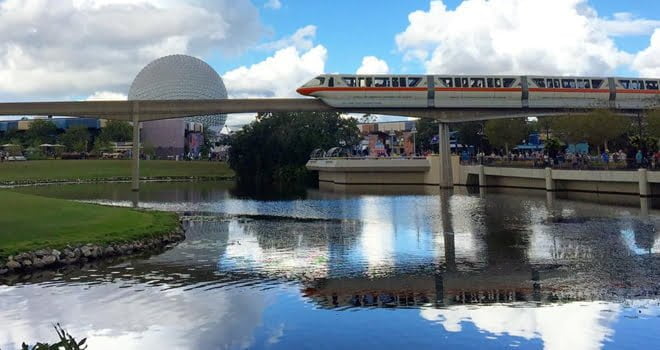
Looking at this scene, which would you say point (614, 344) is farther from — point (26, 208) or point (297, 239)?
point (26, 208)

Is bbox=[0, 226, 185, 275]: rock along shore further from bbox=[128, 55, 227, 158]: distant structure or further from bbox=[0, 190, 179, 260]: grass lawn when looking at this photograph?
bbox=[128, 55, 227, 158]: distant structure

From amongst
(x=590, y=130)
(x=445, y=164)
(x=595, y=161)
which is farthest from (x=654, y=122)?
(x=445, y=164)

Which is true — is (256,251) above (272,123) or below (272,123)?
below

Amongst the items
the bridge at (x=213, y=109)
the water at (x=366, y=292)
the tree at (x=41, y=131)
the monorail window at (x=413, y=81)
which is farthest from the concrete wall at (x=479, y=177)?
the tree at (x=41, y=131)

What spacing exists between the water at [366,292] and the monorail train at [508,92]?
38120 millimetres

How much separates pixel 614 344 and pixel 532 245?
48.2ft

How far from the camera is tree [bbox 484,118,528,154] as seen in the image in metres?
96.1

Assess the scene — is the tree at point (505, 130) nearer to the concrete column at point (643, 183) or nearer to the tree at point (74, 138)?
the concrete column at point (643, 183)

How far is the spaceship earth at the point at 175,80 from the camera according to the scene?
18588cm

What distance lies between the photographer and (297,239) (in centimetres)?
3191

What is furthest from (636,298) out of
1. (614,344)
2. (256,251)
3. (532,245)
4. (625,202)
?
(625,202)

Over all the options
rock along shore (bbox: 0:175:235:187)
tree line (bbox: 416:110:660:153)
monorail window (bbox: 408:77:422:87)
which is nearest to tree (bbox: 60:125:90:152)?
rock along shore (bbox: 0:175:235:187)

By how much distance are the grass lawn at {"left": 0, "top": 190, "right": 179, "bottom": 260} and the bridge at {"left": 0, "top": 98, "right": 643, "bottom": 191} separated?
121 feet

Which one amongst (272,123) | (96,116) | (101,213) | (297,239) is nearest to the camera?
(297,239)
